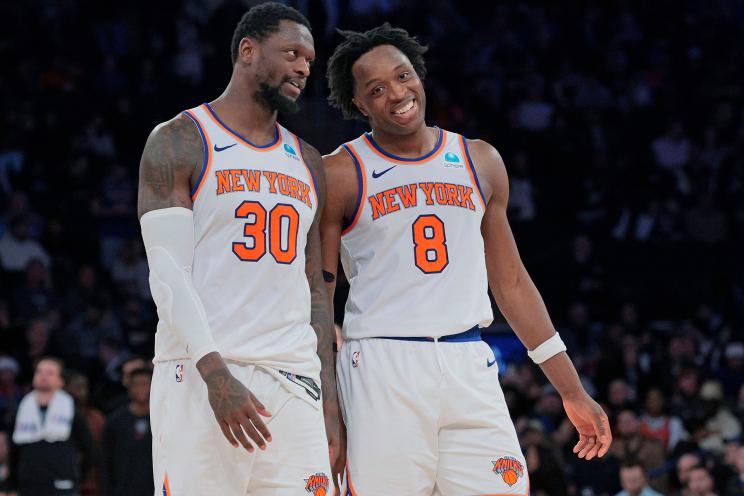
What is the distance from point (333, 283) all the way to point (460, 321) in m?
0.52

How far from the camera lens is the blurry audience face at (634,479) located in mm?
9883

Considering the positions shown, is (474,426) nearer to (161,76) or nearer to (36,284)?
(36,284)

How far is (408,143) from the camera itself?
4.92m

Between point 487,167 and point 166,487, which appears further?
point 487,167

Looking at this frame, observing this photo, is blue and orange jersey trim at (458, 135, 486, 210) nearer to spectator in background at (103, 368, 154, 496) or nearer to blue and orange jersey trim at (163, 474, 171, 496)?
blue and orange jersey trim at (163, 474, 171, 496)

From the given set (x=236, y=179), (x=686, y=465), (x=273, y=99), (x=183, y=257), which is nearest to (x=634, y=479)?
(x=686, y=465)

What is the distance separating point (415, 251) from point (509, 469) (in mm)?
913

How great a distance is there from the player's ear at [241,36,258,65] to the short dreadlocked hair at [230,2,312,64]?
17 millimetres

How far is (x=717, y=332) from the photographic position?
538 inches

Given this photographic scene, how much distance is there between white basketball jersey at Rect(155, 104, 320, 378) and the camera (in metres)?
4.20

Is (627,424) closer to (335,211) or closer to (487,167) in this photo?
(487,167)

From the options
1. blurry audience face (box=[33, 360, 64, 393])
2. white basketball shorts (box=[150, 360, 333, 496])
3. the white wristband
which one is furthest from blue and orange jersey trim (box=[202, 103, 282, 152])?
blurry audience face (box=[33, 360, 64, 393])

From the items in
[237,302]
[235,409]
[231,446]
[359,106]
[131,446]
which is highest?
[359,106]

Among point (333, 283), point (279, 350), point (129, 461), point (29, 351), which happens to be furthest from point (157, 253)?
point (29, 351)
